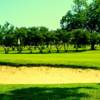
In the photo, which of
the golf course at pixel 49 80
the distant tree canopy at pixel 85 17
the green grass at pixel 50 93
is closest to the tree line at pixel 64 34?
the distant tree canopy at pixel 85 17

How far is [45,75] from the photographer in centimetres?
2350

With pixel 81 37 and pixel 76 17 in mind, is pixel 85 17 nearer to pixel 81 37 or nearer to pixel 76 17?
pixel 76 17

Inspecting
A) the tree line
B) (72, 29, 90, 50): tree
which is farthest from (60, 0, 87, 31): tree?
(72, 29, 90, 50): tree

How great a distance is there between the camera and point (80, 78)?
2236 centimetres

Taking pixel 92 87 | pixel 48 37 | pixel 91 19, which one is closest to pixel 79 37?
pixel 48 37

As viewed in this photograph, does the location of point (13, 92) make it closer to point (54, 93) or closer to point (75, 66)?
point (54, 93)

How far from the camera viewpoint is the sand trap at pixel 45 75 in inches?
836

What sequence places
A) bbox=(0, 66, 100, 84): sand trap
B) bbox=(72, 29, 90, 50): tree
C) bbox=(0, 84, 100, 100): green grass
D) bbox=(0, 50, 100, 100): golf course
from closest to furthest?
bbox=(0, 84, 100, 100): green grass, bbox=(0, 50, 100, 100): golf course, bbox=(0, 66, 100, 84): sand trap, bbox=(72, 29, 90, 50): tree

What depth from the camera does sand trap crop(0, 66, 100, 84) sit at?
2123 cm

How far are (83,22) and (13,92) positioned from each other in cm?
10775

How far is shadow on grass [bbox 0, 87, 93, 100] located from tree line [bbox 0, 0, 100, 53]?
55526 millimetres

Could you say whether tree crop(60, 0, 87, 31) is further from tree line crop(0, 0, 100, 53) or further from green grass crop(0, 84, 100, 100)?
green grass crop(0, 84, 100, 100)

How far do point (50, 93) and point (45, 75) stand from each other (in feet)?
27.2

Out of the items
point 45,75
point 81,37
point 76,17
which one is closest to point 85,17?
point 76,17
